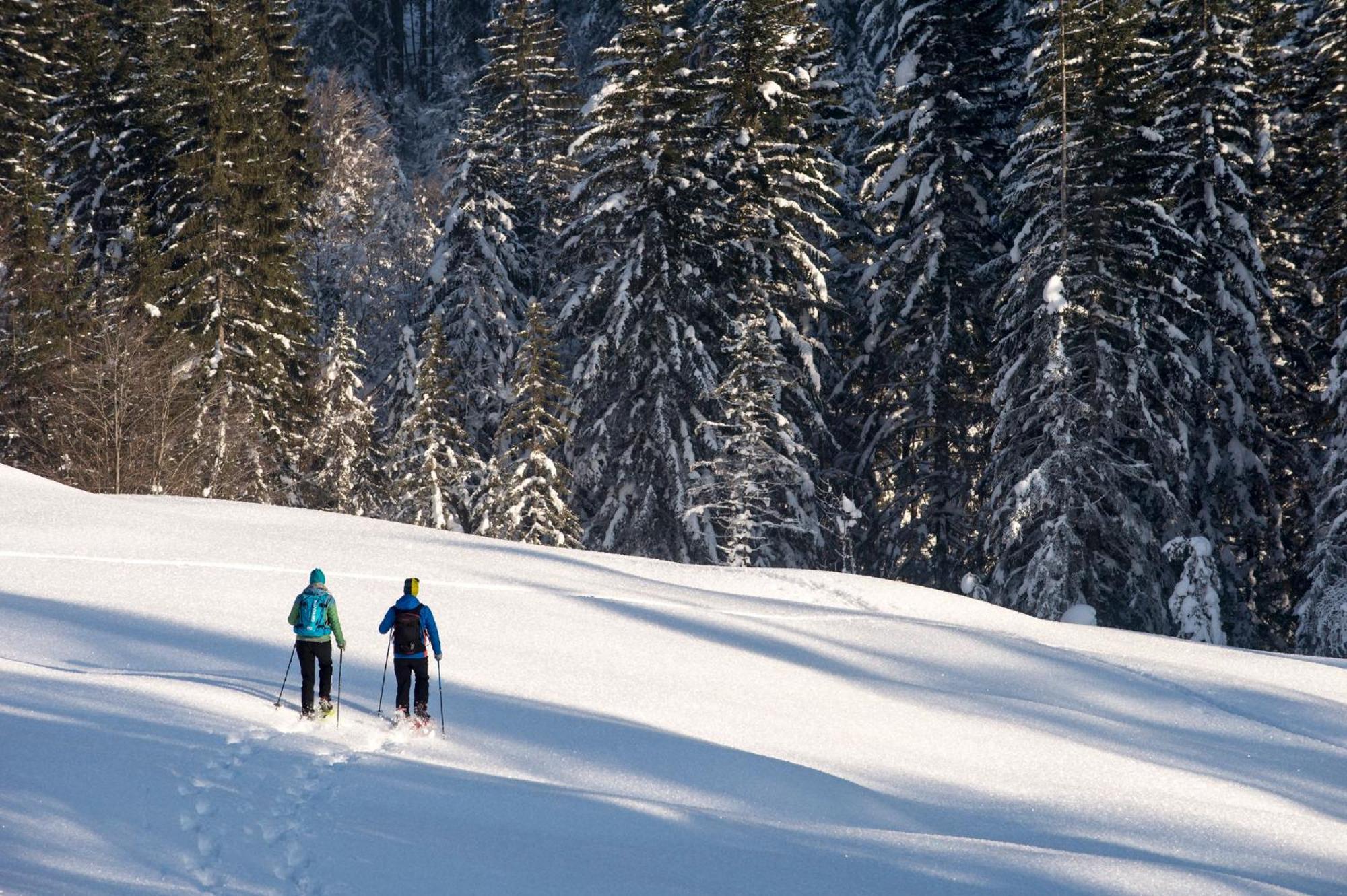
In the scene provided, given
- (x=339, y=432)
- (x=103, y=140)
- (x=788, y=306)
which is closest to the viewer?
(x=788, y=306)

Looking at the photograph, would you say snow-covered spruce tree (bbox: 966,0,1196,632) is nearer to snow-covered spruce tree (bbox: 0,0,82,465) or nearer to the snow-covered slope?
the snow-covered slope

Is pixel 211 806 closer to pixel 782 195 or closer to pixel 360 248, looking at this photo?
pixel 782 195

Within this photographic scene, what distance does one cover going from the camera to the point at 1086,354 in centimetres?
2517

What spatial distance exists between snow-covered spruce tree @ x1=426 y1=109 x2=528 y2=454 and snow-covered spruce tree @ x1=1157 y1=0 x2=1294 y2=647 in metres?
19.3

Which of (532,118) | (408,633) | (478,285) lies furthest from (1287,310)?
(408,633)

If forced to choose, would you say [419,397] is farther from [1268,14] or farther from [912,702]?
[1268,14]

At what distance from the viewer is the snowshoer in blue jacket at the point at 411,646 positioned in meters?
11.3

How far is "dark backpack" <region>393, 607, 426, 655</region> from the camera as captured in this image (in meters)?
11.4

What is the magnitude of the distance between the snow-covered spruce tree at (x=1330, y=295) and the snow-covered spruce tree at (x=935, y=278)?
24.8 feet

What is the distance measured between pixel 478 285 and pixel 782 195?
10.4 metres

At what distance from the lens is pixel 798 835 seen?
29.9 ft

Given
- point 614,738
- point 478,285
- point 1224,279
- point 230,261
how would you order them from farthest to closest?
point 478,285, point 230,261, point 1224,279, point 614,738

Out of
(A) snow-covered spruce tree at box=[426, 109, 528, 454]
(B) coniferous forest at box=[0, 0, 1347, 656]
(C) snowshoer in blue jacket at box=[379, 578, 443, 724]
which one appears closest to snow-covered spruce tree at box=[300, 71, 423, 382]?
(B) coniferous forest at box=[0, 0, 1347, 656]

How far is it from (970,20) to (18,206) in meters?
28.2
